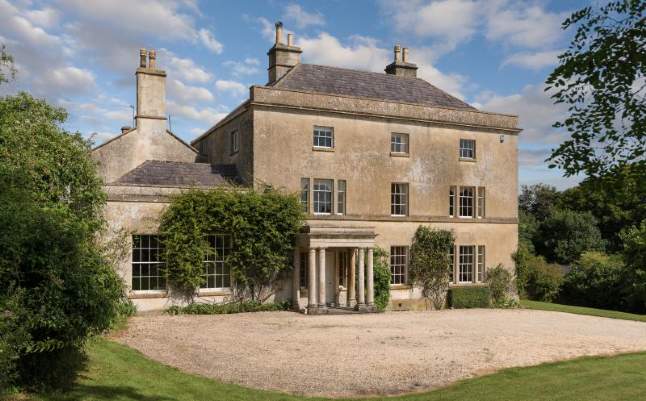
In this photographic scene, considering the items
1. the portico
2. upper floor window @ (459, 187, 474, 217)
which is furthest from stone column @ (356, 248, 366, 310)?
upper floor window @ (459, 187, 474, 217)

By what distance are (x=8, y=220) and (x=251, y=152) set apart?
572 inches

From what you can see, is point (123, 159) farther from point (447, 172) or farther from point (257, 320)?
point (447, 172)

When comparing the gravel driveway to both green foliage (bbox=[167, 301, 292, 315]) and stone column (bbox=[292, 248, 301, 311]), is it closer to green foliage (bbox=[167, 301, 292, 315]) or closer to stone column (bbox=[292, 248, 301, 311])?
green foliage (bbox=[167, 301, 292, 315])

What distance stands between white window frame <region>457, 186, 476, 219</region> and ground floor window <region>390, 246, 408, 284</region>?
3.56m

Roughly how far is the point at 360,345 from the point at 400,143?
41.2 ft

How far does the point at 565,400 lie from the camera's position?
9.98m

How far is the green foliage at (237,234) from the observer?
20125mm

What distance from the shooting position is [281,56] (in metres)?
26.8

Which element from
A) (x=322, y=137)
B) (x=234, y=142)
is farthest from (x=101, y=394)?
(x=234, y=142)

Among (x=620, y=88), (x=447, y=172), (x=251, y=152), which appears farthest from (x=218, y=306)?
(x=620, y=88)

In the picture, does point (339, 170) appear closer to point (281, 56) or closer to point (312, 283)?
point (312, 283)

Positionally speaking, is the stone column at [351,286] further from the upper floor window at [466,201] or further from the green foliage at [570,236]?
the green foliage at [570,236]

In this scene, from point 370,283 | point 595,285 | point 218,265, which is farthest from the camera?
point 595,285

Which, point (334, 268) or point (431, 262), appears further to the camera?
point (431, 262)
